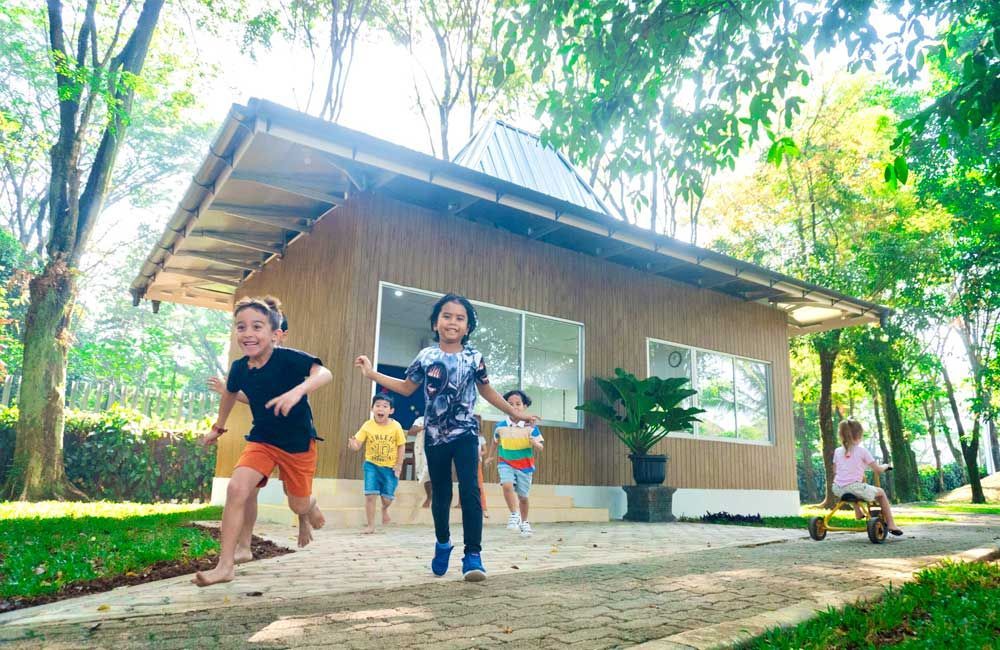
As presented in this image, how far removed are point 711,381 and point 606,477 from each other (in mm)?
3340

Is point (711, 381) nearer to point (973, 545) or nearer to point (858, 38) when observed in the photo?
point (973, 545)

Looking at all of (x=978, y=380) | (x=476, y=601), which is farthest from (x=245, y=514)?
(x=978, y=380)

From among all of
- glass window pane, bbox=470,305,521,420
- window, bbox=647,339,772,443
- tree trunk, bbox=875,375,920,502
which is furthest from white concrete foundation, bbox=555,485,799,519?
tree trunk, bbox=875,375,920,502

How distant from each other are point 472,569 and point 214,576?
1404mm

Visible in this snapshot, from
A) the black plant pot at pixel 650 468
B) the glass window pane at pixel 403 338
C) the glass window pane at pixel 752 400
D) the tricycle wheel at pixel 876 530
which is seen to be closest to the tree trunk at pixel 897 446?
the glass window pane at pixel 752 400

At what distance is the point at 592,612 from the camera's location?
127 inches

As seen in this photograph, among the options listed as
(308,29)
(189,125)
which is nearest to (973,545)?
(308,29)

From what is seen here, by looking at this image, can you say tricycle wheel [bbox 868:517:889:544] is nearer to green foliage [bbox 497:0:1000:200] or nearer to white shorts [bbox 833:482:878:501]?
white shorts [bbox 833:482:878:501]

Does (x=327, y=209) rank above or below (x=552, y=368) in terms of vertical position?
above

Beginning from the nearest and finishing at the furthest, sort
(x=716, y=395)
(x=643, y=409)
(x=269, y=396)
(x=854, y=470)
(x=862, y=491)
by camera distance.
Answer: (x=269, y=396) → (x=862, y=491) → (x=854, y=470) → (x=643, y=409) → (x=716, y=395)

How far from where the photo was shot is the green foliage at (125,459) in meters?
12.2

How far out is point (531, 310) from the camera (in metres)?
10.6

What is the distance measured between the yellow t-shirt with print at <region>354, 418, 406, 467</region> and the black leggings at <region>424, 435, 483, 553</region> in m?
3.25

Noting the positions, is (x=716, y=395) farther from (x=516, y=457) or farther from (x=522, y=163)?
(x=516, y=457)
